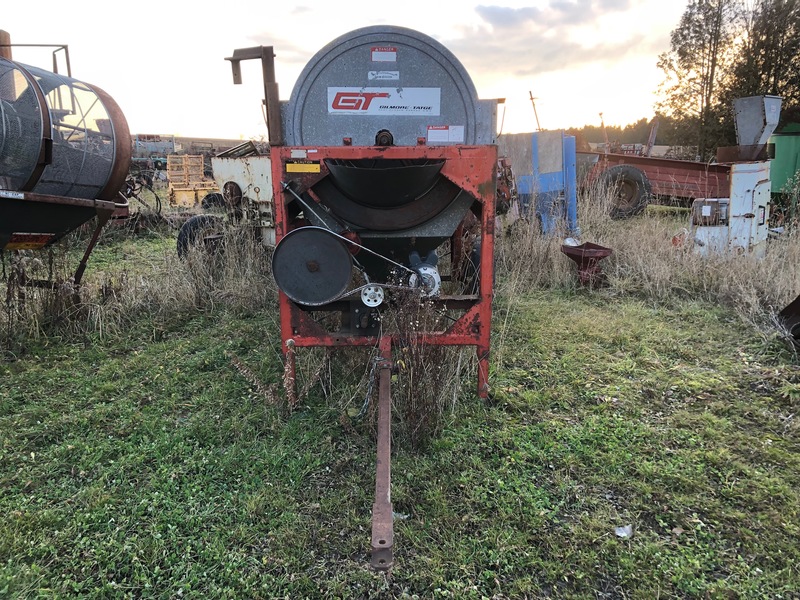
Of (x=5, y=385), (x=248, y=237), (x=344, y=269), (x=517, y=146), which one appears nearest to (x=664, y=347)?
(x=344, y=269)

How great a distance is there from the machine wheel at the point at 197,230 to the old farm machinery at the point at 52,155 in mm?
1661

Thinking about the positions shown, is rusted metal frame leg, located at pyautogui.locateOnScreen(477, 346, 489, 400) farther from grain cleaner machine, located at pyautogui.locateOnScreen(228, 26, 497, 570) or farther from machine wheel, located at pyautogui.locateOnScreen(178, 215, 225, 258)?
machine wheel, located at pyautogui.locateOnScreen(178, 215, 225, 258)

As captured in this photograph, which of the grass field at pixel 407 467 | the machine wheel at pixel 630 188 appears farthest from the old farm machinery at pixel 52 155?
the machine wheel at pixel 630 188

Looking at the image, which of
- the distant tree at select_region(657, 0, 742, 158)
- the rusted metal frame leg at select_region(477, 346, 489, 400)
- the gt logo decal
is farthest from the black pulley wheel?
the distant tree at select_region(657, 0, 742, 158)

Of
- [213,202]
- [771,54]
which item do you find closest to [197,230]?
[213,202]

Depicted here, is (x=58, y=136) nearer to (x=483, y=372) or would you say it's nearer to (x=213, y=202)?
(x=483, y=372)

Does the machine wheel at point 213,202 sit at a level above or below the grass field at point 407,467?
above

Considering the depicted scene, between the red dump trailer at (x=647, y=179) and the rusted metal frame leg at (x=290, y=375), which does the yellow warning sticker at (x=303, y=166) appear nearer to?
the rusted metal frame leg at (x=290, y=375)

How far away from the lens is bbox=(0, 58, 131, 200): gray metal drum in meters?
4.02

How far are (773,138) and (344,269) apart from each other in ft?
36.3

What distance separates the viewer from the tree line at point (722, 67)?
52.6ft

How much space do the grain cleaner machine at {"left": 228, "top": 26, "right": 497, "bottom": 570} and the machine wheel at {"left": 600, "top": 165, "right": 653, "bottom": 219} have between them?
8.36 meters

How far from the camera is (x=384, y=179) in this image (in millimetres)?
3119

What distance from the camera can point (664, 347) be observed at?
444cm
